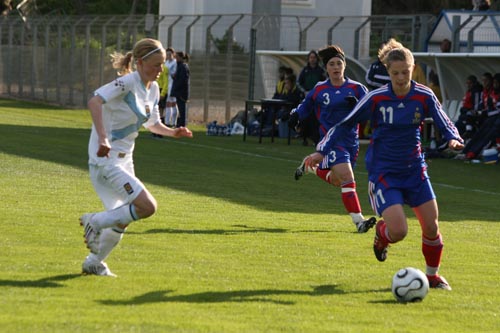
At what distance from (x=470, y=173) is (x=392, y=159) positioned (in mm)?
12741

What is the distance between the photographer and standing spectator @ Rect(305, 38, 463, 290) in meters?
8.71

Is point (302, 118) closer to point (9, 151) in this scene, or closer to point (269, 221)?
point (269, 221)

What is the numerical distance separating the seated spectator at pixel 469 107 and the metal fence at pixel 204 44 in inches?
197

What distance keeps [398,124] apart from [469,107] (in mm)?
15764

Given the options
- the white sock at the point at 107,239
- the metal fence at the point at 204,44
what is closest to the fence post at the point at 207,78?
the metal fence at the point at 204,44

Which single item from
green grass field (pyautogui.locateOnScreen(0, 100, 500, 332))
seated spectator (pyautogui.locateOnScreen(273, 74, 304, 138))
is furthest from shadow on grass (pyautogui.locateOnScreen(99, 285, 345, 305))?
seated spectator (pyautogui.locateOnScreen(273, 74, 304, 138))

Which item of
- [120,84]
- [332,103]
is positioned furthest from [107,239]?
[332,103]

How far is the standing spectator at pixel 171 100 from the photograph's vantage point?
2825cm

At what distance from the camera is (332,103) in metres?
12.8

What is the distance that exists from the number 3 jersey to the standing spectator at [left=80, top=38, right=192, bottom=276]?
1488mm

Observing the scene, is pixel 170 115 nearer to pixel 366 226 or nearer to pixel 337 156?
pixel 337 156

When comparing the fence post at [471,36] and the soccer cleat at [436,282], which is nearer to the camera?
the soccer cleat at [436,282]

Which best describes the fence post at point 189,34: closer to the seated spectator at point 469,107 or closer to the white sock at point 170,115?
the white sock at point 170,115

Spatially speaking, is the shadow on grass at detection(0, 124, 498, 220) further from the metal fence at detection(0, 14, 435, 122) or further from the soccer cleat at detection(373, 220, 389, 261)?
the metal fence at detection(0, 14, 435, 122)
